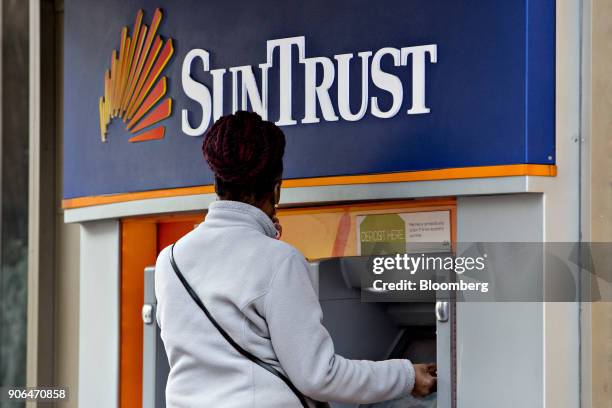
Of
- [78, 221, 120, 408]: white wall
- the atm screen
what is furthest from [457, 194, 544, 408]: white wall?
[78, 221, 120, 408]: white wall

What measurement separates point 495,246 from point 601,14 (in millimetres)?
671

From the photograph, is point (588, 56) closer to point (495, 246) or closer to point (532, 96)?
point (532, 96)

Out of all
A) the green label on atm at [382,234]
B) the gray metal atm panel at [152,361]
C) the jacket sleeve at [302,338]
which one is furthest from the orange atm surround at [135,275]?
the jacket sleeve at [302,338]

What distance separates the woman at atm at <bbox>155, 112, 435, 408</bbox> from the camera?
2.52 meters

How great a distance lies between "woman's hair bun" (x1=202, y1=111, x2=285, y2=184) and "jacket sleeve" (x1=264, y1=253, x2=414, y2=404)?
228 millimetres

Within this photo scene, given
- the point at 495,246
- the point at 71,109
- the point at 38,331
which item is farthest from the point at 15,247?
the point at 495,246

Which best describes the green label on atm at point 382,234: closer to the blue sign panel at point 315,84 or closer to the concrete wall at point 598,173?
the blue sign panel at point 315,84

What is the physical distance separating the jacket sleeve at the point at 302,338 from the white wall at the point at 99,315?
1575 mm

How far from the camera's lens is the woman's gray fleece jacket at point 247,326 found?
2514mm

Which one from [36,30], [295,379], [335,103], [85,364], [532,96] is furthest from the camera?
[36,30]

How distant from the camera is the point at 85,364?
4.15 meters

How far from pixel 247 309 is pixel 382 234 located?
2.68 ft

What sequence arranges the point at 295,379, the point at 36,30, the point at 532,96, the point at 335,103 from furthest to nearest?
the point at 36,30 < the point at 335,103 < the point at 532,96 < the point at 295,379

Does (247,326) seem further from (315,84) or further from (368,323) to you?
(315,84)
